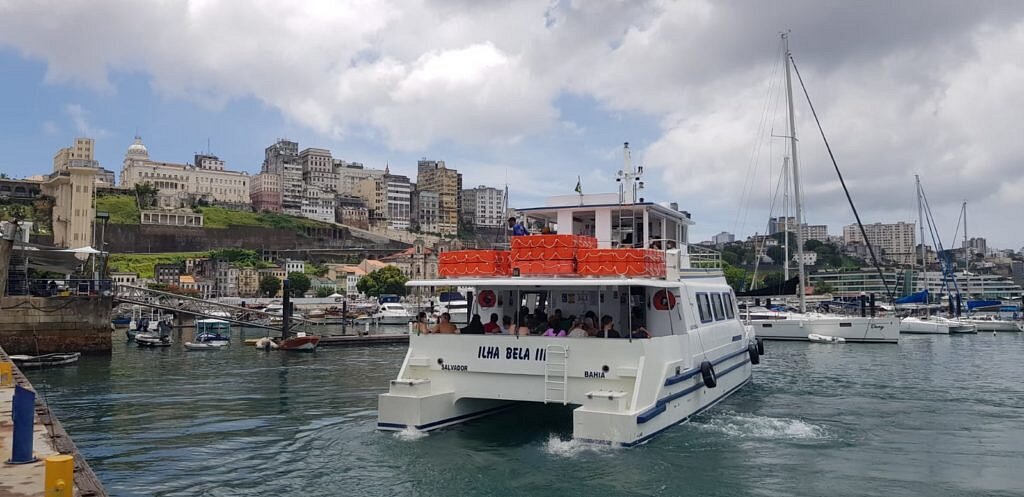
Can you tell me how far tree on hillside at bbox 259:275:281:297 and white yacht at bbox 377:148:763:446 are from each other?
115818 millimetres

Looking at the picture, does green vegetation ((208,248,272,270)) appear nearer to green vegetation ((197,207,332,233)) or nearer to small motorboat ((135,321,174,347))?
green vegetation ((197,207,332,233))

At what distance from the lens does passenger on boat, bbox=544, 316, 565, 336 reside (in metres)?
13.9

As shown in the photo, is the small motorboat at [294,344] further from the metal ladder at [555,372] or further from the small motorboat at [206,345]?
the metal ladder at [555,372]

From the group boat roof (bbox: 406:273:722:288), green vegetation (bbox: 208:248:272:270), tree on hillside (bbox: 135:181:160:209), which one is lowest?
boat roof (bbox: 406:273:722:288)

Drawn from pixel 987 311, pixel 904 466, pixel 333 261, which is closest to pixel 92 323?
pixel 904 466

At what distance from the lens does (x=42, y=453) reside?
380 inches

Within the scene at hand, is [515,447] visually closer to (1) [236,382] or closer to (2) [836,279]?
(1) [236,382]

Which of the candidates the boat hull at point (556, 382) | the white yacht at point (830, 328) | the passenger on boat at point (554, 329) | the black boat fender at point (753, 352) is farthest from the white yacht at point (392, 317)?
the boat hull at point (556, 382)

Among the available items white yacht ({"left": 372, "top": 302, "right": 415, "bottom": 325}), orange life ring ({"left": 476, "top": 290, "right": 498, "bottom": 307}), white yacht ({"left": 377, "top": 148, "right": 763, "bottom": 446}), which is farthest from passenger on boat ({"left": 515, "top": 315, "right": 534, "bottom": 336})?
white yacht ({"left": 372, "top": 302, "right": 415, "bottom": 325})

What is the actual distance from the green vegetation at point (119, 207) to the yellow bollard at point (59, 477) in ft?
496

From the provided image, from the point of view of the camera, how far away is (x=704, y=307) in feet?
57.5

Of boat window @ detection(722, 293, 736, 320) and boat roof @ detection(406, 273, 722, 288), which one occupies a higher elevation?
boat roof @ detection(406, 273, 722, 288)

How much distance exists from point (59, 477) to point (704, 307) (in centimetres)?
1368

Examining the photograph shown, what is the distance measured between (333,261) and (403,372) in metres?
152
